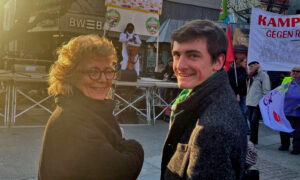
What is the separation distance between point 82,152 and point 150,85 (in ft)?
21.8

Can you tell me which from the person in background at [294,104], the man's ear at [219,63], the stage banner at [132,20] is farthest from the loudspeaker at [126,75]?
the man's ear at [219,63]

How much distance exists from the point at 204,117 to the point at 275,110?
5.56m

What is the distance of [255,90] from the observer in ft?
24.0

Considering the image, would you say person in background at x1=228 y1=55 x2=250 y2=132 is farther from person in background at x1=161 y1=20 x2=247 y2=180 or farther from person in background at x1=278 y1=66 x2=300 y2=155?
person in background at x1=161 y1=20 x2=247 y2=180

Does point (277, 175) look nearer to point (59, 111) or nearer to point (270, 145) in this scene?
point (270, 145)

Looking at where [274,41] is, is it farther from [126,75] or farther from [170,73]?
[126,75]

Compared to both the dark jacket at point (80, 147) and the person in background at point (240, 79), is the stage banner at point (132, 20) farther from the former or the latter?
the dark jacket at point (80, 147)

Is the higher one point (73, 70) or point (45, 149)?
point (73, 70)

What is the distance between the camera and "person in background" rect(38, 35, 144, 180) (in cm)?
164

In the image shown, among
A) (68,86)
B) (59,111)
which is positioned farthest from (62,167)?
(68,86)

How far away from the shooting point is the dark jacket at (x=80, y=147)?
163cm

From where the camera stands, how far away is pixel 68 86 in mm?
1907

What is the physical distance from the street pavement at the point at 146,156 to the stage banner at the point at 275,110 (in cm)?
70

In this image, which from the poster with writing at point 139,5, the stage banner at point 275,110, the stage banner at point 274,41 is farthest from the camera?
the poster with writing at point 139,5
